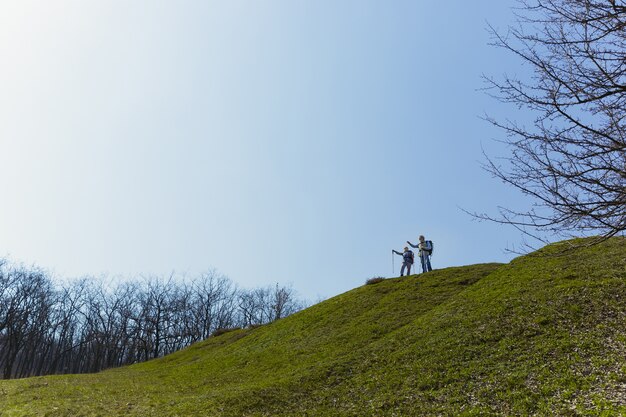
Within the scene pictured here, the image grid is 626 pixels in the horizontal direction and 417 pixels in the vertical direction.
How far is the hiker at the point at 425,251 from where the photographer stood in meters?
25.0

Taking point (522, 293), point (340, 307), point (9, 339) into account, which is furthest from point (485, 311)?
point (9, 339)

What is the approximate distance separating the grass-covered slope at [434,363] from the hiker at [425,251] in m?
2.97

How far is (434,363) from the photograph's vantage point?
12211 millimetres

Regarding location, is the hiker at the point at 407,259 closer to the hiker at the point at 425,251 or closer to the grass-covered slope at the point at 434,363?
the hiker at the point at 425,251

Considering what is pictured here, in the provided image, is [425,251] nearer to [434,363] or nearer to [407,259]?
[407,259]

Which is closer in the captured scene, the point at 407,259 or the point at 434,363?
the point at 434,363

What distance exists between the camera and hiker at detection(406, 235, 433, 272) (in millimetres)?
24969

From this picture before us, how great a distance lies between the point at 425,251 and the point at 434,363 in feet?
44.1

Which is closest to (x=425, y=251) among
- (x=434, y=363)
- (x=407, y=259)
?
(x=407, y=259)

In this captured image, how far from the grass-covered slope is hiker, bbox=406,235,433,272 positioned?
9.75 feet

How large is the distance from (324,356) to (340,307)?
24.4 feet

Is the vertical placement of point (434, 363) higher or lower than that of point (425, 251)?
lower

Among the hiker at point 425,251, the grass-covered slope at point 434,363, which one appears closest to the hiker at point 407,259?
the hiker at point 425,251

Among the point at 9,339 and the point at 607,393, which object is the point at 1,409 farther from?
the point at 9,339
